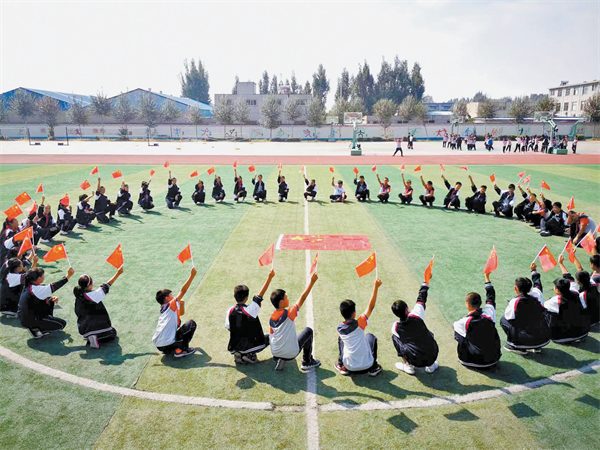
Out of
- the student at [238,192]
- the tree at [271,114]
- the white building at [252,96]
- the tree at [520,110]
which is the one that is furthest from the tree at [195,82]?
the student at [238,192]

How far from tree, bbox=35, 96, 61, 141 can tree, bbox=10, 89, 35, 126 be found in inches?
64.9

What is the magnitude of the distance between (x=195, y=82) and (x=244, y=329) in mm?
128881

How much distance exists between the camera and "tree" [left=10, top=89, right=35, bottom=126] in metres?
76.9

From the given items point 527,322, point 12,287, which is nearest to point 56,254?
point 12,287

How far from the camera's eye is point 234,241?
13.2 m

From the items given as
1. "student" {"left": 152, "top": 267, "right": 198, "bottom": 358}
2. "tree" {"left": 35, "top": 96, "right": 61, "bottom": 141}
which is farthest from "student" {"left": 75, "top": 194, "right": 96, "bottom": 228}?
"tree" {"left": 35, "top": 96, "right": 61, "bottom": 141}

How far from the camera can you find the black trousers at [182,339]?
6852 millimetres

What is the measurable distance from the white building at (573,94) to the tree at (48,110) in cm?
10155

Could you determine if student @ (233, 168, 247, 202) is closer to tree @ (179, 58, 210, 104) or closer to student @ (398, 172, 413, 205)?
student @ (398, 172, 413, 205)

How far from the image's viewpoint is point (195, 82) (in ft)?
405

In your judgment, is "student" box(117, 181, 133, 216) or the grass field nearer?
the grass field

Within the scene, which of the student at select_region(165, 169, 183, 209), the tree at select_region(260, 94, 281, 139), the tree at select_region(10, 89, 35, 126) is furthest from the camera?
the tree at select_region(10, 89, 35, 126)

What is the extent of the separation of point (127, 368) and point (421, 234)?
10478 millimetres

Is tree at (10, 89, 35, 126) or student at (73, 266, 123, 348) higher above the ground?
tree at (10, 89, 35, 126)
